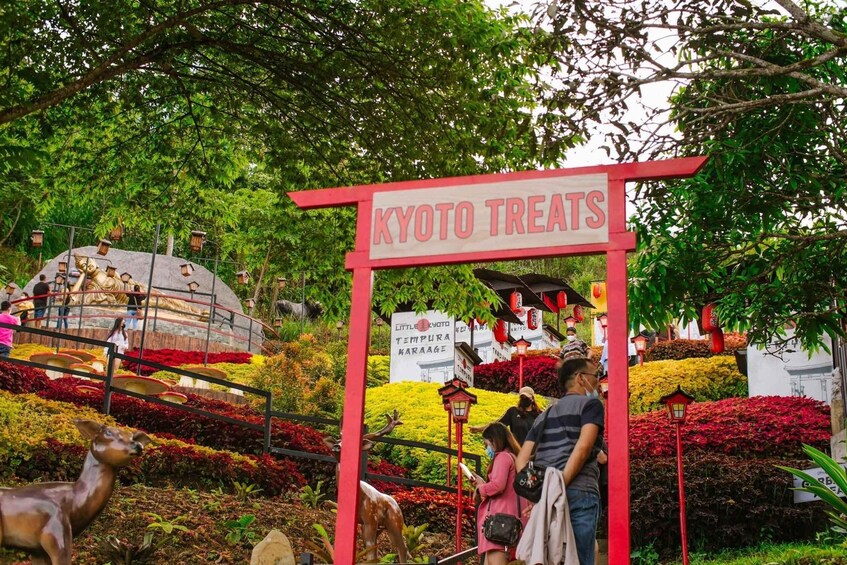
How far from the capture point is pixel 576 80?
9.12 meters

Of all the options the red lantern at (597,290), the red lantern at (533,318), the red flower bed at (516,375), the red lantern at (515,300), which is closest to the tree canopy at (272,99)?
the red lantern at (515,300)

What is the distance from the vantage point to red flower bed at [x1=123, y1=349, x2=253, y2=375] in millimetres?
25277

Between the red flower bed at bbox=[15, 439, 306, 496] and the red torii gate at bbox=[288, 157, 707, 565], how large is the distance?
264 inches

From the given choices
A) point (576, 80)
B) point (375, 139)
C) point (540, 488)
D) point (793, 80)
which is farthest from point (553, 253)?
point (375, 139)

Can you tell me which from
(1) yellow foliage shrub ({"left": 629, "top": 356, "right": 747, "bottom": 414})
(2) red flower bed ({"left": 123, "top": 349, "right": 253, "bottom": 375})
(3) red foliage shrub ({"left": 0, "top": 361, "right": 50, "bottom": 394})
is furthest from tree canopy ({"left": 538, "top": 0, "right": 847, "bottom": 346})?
(2) red flower bed ({"left": 123, "top": 349, "right": 253, "bottom": 375})

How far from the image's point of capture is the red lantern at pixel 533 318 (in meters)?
31.6

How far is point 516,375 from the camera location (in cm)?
2728

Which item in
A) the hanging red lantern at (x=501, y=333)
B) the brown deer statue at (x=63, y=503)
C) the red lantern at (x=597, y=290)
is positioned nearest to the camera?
the brown deer statue at (x=63, y=503)

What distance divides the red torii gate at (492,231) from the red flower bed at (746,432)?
990 cm

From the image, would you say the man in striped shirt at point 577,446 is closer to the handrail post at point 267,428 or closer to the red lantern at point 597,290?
the handrail post at point 267,428

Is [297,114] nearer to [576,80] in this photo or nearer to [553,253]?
[576,80]

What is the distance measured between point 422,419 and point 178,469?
842cm

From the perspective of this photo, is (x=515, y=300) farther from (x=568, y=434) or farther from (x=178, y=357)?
(x=568, y=434)

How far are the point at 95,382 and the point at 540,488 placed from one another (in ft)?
45.3
